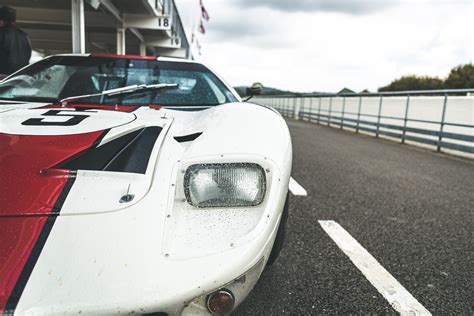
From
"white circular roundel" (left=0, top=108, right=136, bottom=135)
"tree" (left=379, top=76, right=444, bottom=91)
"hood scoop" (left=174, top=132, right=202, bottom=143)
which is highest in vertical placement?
"tree" (left=379, top=76, right=444, bottom=91)

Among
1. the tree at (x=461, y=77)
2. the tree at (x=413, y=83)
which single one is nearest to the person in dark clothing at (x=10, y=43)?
the tree at (x=461, y=77)

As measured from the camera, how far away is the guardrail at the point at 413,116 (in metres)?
7.37

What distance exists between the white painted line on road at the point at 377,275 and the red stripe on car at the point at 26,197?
1475mm

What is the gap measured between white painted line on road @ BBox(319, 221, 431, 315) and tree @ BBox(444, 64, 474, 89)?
185 feet

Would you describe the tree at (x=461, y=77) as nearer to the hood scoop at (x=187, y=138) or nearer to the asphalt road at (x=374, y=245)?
the asphalt road at (x=374, y=245)

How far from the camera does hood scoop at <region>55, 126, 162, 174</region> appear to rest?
1.32 meters

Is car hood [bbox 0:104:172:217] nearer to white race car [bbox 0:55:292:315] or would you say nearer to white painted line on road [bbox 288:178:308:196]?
white race car [bbox 0:55:292:315]

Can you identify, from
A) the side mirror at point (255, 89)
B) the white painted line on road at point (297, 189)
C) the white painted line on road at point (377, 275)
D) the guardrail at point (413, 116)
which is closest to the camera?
the white painted line on road at point (377, 275)

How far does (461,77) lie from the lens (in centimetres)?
5200

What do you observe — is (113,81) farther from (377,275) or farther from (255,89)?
(377,275)

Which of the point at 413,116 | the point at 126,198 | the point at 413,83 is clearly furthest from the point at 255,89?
the point at 413,83

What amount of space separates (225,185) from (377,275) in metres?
1.16

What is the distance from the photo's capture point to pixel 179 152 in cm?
144

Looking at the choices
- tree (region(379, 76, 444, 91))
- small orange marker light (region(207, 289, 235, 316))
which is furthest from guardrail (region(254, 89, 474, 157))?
tree (region(379, 76, 444, 91))
